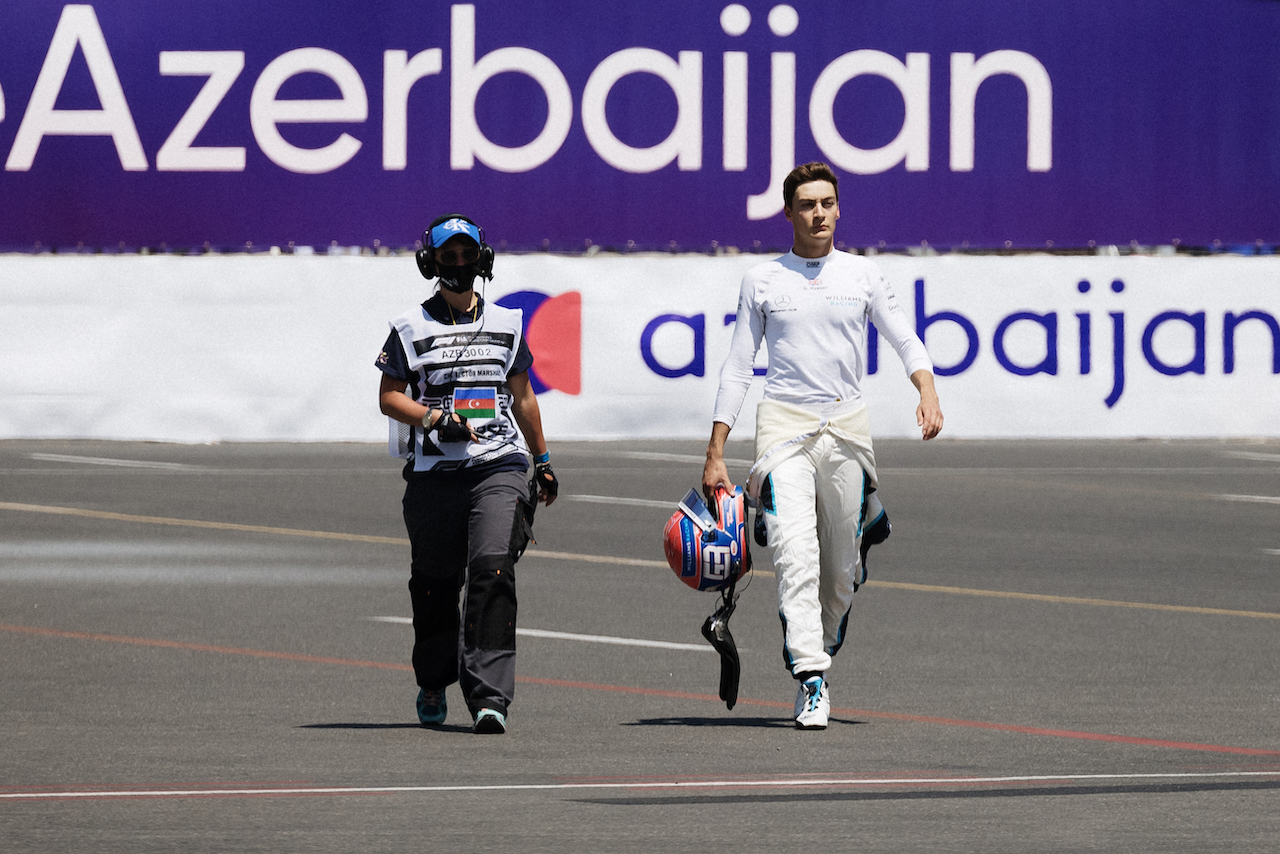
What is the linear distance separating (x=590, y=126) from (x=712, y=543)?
14688 millimetres

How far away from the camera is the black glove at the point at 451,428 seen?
8398 mm

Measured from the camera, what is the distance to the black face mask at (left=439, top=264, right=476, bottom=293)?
8.57m

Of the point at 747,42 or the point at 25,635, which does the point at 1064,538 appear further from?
the point at 747,42

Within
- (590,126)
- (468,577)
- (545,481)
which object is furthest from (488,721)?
(590,126)

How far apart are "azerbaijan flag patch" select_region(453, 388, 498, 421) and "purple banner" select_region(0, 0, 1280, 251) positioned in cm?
1428

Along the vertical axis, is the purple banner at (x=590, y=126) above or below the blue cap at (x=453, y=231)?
above

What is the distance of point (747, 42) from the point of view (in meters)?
22.9

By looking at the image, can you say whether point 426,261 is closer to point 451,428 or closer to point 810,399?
point 451,428

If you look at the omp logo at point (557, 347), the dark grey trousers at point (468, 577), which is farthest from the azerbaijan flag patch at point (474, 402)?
the omp logo at point (557, 347)

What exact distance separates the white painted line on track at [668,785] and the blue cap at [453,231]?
2356 mm

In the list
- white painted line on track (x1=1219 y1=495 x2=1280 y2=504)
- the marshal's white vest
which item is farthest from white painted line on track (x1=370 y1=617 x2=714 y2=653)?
white painted line on track (x1=1219 y1=495 x2=1280 y2=504)

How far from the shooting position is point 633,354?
21906 mm

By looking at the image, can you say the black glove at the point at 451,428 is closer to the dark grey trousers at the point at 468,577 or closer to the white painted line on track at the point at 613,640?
the dark grey trousers at the point at 468,577

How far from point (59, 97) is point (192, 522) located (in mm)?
8585
